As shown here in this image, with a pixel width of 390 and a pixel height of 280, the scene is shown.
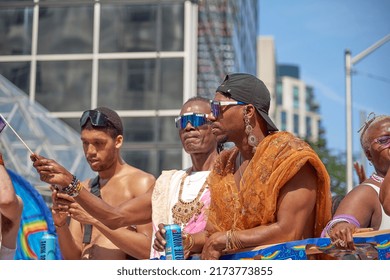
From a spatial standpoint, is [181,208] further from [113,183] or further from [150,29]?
[150,29]

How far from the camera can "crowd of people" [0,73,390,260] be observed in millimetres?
3473

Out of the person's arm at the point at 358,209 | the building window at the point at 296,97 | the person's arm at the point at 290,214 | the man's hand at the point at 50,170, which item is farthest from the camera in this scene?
the building window at the point at 296,97

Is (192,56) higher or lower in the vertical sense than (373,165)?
higher

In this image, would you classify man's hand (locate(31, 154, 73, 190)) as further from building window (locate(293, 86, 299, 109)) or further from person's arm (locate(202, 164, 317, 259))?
building window (locate(293, 86, 299, 109))

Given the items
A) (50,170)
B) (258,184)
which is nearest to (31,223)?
(50,170)

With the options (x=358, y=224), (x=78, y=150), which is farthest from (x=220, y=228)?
(x=78, y=150)

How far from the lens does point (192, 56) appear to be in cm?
1155

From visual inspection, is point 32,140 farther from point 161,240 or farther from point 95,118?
point 161,240

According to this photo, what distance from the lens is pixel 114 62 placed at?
11.3m

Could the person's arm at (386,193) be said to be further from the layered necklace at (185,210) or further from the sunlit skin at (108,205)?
the sunlit skin at (108,205)

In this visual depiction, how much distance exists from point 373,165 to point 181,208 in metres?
1.04

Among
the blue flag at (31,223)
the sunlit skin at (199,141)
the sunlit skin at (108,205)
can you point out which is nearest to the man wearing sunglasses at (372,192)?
the sunlit skin at (199,141)

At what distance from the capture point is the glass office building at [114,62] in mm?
11250

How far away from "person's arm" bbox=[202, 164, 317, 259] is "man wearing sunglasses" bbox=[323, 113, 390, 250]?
0.19 metres
